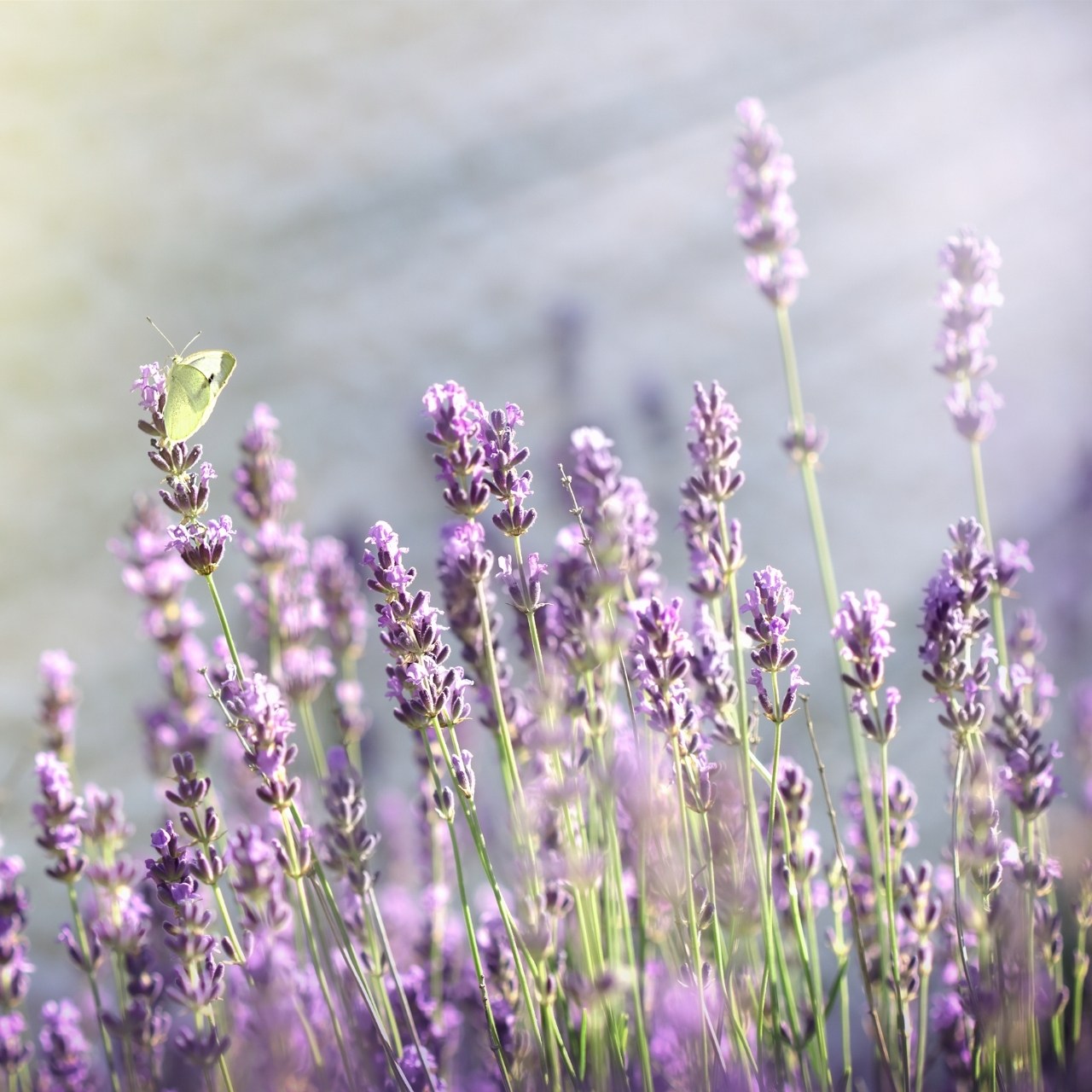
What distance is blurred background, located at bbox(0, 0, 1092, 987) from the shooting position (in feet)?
10.1

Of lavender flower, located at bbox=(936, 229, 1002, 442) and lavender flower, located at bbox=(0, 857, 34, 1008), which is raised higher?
lavender flower, located at bbox=(936, 229, 1002, 442)

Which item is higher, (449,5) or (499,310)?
(449,5)

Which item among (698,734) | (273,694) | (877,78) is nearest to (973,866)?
(698,734)

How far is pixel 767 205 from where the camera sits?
1602 millimetres

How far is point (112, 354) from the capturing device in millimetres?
3121

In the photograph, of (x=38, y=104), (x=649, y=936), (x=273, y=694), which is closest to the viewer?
(x=273, y=694)

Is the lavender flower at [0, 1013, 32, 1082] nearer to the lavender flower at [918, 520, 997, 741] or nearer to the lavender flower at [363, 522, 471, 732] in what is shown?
the lavender flower at [363, 522, 471, 732]

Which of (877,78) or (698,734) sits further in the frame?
(877,78)

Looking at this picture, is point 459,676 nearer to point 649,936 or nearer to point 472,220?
point 649,936

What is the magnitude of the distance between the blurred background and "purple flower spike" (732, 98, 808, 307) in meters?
1.46

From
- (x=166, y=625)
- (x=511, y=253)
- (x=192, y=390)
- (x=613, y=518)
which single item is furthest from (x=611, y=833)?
(x=511, y=253)

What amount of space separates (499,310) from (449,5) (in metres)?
0.85

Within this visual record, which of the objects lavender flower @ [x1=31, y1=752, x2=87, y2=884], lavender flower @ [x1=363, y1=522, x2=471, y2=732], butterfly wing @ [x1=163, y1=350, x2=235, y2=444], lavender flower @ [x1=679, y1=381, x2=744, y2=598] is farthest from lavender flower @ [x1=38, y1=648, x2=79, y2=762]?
lavender flower @ [x1=679, y1=381, x2=744, y2=598]

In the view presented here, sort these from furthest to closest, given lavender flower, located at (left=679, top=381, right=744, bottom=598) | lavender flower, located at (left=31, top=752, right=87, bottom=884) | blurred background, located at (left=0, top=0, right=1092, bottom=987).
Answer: blurred background, located at (left=0, top=0, right=1092, bottom=987), lavender flower, located at (left=31, top=752, right=87, bottom=884), lavender flower, located at (left=679, top=381, right=744, bottom=598)
